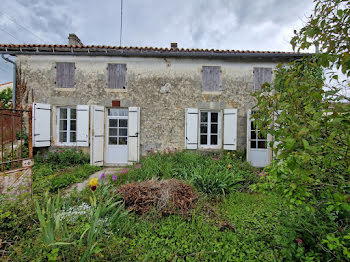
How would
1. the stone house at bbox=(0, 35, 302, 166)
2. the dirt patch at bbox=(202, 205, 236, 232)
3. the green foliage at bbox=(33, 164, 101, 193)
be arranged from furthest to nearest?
the stone house at bbox=(0, 35, 302, 166) → the green foliage at bbox=(33, 164, 101, 193) → the dirt patch at bbox=(202, 205, 236, 232)

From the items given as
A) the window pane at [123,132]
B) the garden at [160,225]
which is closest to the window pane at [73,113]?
the window pane at [123,132]

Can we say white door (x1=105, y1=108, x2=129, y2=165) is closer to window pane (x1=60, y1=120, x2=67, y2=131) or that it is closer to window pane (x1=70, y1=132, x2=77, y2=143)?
window pane (x1=70, y1=132, x2=77, y2=143)

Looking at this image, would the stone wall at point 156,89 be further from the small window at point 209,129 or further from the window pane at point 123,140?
the window pane at point 123,140

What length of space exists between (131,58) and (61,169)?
15.6 ft

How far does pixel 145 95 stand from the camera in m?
6.09

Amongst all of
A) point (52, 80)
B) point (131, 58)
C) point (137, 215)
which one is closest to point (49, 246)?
point (137, 215)

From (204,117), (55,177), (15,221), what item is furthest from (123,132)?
(15,221)

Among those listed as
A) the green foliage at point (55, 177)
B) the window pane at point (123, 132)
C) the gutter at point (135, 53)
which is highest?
the gutter at point (135, 53)

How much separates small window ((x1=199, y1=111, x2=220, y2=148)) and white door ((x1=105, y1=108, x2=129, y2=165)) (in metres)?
3.08

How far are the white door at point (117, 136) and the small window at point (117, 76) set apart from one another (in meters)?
0.95

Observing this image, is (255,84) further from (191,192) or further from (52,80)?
(52,80)

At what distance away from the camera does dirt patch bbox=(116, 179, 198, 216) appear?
2.54 m

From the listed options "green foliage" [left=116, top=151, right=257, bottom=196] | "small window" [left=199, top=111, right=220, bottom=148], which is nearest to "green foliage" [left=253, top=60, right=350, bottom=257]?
"green foliage" [left=116, top=151, right=257, bottom=196]

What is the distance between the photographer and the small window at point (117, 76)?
604 cm
